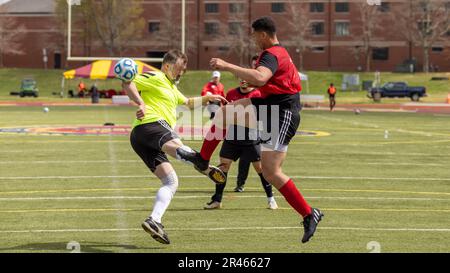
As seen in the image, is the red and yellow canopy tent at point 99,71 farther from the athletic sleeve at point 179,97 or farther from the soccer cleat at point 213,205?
the athletic sleeve at point 179,97

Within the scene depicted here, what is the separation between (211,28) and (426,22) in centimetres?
2482

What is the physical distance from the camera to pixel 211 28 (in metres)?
111

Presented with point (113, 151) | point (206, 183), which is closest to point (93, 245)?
point (206, 183)

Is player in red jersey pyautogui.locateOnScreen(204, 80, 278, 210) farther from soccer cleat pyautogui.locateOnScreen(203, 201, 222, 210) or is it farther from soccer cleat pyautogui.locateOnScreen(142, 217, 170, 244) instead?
soccer cleat pyautogui.locateOnScreen(142, 217, 170, 244)

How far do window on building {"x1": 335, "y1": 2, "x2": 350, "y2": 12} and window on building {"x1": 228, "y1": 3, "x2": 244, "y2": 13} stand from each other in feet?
37.6

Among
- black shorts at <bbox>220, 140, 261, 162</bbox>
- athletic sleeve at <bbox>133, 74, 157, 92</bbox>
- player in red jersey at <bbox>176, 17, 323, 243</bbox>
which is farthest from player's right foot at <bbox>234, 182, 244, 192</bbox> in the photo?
player in red jersey at <bbox>176, 17, 323, 243</bbox>

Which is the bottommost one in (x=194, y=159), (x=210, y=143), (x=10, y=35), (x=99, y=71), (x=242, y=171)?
(x=242, y=171)

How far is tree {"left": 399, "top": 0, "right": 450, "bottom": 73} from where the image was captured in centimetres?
10369

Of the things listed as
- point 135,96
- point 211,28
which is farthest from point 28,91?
point 135,96

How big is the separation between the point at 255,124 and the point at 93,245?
3150 mm

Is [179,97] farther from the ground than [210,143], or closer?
farther from the ground

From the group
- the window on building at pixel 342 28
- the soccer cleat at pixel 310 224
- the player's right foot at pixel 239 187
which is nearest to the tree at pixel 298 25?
the window on building at pixel 342 28

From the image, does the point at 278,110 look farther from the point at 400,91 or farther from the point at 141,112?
the point at 400,91

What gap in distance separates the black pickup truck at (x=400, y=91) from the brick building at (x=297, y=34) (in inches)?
913
